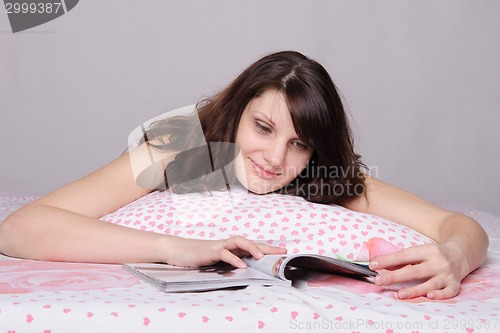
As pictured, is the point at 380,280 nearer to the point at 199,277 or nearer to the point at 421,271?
the point at 421,271

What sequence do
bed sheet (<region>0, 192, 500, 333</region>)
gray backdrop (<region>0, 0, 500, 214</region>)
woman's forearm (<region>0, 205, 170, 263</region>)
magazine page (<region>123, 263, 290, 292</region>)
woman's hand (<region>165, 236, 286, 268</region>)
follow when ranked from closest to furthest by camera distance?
bed sheet (<region>0, 192, 500, 333</region>) < magazine page (<region>123, 263, 290, 292</region>) < woman's hand (<region>165, 236, 286, 268</region>) < woman's forearm (<region>0, 205, 170, 263</region>) < gray backdrop (<region>0, 0, 500, 214</region>)

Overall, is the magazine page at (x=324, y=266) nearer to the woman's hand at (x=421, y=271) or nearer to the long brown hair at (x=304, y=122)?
the woman's hand at (x=421, y=271)

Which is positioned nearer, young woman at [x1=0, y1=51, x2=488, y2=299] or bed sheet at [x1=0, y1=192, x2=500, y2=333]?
bed sheet at [x1=0, y1=192, x2=500, y2=333]

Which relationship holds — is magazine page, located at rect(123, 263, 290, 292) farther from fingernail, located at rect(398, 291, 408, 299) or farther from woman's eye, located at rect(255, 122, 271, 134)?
woman's eye, located at rect(255, 122, 271, 134)

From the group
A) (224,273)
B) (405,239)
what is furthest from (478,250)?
(224,273)

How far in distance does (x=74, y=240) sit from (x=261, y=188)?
1.75ft

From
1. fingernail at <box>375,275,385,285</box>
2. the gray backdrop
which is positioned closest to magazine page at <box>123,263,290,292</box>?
fingernail at <box>375,275,385,285</box>

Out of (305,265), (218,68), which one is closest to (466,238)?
(305,265)

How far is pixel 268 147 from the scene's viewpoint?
5.83 feet

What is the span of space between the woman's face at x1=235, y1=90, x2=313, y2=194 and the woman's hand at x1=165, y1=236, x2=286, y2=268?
16.4 inches

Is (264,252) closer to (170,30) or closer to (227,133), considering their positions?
(227,133)

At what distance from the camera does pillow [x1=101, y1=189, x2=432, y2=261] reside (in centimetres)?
154

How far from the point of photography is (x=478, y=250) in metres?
1.57

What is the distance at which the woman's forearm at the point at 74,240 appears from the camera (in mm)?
1460
